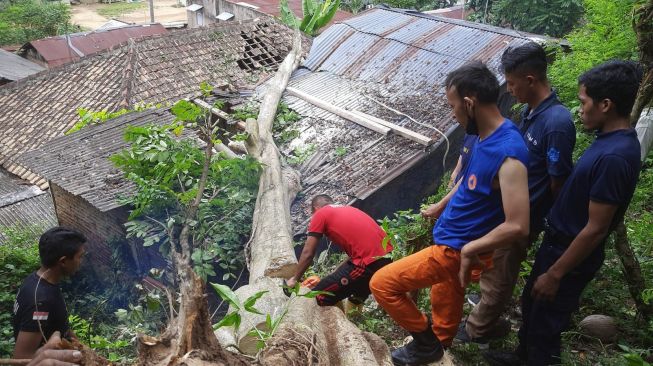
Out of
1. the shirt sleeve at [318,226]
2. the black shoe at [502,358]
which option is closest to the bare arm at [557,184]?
the black shoe at [502,358]

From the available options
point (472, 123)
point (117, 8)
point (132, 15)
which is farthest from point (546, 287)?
point (117, 8)

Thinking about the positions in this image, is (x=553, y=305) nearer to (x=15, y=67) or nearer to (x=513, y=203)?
(x=513, y=203)

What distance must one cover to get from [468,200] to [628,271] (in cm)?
141

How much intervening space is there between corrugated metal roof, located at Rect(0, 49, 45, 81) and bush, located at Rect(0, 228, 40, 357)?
1032 centimetres

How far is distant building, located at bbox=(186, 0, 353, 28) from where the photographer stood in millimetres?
22220

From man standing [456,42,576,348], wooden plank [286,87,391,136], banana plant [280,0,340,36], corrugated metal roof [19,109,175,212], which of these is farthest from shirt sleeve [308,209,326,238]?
banana plant [280,0,340,36]

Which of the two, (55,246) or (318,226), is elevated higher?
(55,246)

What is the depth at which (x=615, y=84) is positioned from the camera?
2857 millimetres

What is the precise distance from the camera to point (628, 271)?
3.72m

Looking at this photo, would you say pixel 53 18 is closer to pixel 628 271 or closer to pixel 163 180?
pixel 163 180

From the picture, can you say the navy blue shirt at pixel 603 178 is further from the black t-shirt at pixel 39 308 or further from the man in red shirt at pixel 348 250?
the black t-shirt at pixel 39 308

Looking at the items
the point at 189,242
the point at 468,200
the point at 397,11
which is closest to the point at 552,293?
the point at 468,200

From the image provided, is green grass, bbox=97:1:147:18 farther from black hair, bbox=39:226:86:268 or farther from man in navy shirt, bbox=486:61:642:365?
man in navy shirt, bbox=486:61:642:365

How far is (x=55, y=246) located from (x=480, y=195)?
2642 millimetres
